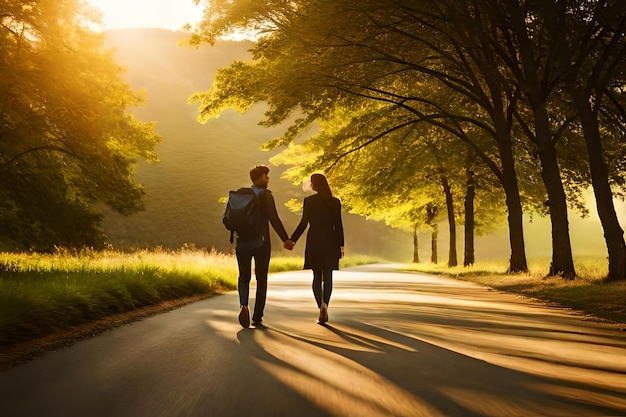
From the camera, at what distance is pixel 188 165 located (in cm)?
11425

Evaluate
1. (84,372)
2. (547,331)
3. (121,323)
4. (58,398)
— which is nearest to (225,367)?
(84,372)

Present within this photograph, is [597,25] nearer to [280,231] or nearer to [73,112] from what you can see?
[280,231]

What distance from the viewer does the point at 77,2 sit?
17.9 m

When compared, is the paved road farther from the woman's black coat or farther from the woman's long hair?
the woman's long hair

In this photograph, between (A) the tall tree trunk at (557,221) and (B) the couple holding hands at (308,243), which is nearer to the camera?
(B) the couple holding hands at (308,243)

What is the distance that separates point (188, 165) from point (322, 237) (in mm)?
108126

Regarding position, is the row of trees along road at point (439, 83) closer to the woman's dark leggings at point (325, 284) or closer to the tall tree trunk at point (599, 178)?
the tall tree trunk at point (599, 178)

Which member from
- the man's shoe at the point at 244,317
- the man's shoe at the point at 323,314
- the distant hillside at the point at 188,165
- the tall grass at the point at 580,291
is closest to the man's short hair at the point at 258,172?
the man's shoe at the point at 244,317

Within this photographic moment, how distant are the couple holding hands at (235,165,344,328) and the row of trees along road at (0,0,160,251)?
1130 cm

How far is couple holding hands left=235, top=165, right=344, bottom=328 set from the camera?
8266mm

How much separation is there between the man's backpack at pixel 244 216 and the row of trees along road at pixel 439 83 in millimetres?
7881

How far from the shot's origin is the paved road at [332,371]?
13.5 ft

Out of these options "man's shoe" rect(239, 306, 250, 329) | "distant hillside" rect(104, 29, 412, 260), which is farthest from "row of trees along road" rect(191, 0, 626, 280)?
"distant hillside" rect(104, 29, 412, 260)

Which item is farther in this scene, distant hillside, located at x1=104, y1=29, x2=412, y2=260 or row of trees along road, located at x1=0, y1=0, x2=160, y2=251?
distant hillside, located at x1=104, y1=29, x2=412, y2=260
